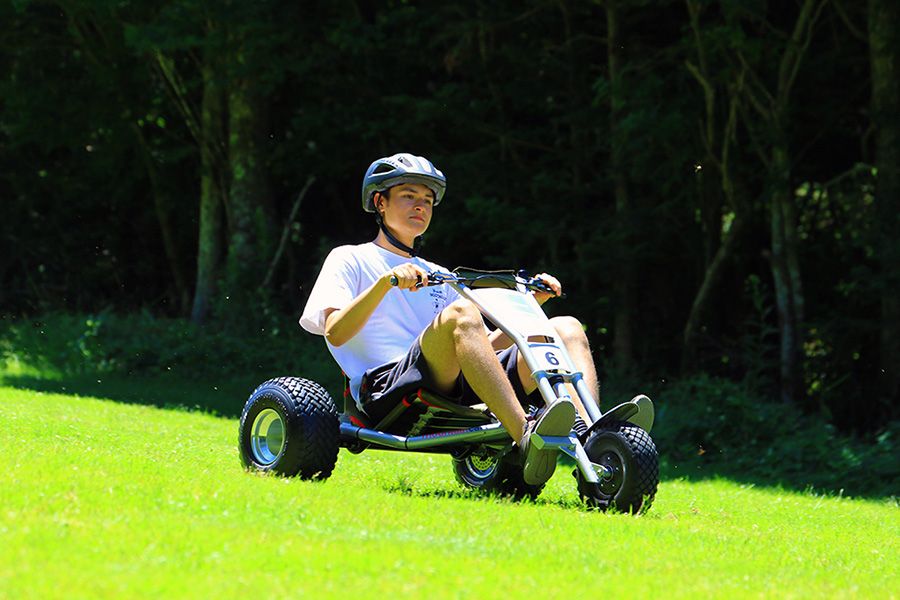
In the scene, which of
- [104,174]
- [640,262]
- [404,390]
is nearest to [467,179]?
[640,262]

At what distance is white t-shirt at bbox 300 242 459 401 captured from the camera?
6312 millimetres

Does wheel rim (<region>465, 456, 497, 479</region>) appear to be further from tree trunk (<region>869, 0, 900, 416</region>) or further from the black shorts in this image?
tree trunk (<region>869, 0, 900, 416</region>)

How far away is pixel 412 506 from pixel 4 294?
15256 millimetres

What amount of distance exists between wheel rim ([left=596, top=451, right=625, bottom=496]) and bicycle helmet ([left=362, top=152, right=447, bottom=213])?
1609 mm

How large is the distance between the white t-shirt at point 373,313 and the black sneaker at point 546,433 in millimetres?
976

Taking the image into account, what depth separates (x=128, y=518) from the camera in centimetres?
451

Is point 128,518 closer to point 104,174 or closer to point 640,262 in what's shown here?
point 640,262

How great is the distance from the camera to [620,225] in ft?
41.4

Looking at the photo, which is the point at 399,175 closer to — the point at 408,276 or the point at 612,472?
the point at 408,276

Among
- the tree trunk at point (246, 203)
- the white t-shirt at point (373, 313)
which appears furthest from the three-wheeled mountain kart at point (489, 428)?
the tree trunk at point (246, 203)

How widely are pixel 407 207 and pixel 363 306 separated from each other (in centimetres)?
76

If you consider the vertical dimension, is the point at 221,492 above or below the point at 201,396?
above

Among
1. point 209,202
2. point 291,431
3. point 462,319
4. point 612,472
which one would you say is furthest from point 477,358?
point 209,202

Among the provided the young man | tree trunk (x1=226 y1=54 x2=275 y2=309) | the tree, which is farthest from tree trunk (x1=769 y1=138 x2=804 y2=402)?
tree trunk (x1=226 y1=54 x2=275 y2=309)
